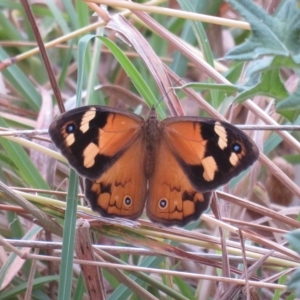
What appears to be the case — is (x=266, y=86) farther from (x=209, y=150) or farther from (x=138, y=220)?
(x=138, y=220)

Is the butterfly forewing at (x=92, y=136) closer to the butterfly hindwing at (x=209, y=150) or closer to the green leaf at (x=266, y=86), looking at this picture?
the butterfly hindwing at (x=209, y=150)

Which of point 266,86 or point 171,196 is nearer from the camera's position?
point 266,86

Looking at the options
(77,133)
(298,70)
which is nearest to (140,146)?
(77,133)

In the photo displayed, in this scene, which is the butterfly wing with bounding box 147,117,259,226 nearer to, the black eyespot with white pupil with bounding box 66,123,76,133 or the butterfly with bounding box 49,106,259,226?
the butterfly with bounding box 49,106,259,226

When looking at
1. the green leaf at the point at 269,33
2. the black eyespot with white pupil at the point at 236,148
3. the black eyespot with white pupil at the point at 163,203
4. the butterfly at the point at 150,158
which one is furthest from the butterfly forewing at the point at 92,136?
the green leaf at the point at 269,33

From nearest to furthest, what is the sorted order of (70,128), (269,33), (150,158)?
(269,33), (70,128), (150,158)

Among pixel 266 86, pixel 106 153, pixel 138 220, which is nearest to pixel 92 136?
pixel 106 153

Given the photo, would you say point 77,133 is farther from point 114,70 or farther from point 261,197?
point 114,70
